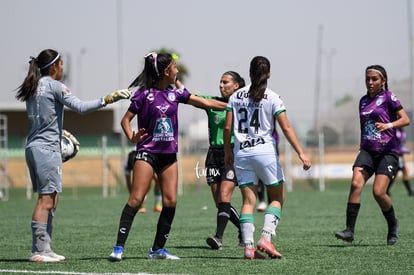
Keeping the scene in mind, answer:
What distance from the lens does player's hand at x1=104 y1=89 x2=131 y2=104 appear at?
8.67 meters

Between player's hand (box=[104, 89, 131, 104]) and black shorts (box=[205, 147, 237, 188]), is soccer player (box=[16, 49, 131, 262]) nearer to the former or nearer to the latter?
player's hand (box=[104, 89, 131, 104])

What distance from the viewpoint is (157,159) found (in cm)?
924

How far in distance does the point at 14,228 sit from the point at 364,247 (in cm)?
661

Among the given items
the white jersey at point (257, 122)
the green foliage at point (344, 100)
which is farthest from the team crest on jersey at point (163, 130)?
the green foliage at point (344, 100)

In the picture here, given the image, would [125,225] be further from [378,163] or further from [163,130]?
[378,163]

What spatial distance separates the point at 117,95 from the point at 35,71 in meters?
1.09

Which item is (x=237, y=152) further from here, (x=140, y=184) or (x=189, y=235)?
(x=189, y=235)

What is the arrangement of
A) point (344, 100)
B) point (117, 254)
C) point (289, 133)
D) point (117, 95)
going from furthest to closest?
1. point (344, 100)
2. point (289, 133)
3. point (117, 254)
4. point (117, 95)

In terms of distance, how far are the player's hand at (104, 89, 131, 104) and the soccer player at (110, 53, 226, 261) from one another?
1.19 feet

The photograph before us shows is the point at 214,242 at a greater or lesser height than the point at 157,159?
lesser

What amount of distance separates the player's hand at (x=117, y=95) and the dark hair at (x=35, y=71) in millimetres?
889

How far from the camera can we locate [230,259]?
367 inches

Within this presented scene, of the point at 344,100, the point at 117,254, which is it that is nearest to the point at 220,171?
the point at 117,254

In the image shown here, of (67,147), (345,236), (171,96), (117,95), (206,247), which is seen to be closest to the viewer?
(117,95)
